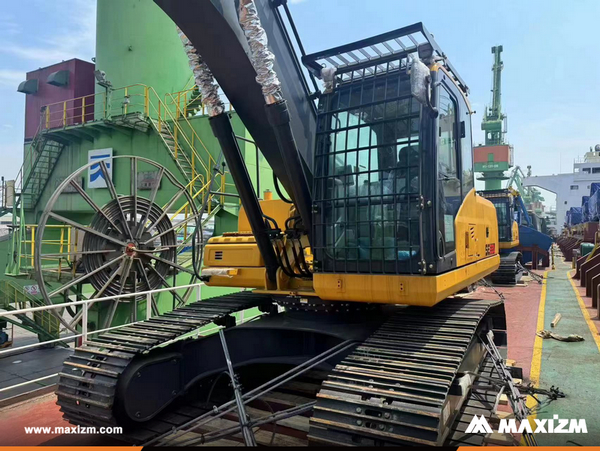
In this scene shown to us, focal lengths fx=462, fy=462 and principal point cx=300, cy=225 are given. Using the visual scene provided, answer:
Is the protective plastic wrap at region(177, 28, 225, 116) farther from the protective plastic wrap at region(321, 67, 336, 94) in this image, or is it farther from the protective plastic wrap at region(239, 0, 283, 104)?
the protective plastic wrap at region(321, 67, 336, 94)

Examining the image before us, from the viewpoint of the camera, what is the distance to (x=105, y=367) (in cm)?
416

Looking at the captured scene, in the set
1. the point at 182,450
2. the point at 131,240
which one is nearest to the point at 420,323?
the point at 182,450

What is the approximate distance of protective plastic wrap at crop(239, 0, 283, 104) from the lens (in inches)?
151

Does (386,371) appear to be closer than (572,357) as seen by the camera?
Yes

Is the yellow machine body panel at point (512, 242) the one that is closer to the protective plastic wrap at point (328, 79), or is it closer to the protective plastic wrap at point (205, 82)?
the protective plastic wrap at point (328, 79)

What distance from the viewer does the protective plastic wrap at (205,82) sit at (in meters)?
4.36

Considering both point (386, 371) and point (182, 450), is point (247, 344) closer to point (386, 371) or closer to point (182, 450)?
point (182, 450)

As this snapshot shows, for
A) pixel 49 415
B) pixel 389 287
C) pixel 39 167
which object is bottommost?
pixel 49 415

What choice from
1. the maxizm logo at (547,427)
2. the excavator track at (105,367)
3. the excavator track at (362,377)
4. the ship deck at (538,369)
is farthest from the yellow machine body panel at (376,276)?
the ship deck at (538,369)

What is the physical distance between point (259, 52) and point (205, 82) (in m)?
0.78

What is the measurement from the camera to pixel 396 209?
395 cm

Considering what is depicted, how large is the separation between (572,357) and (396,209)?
5122 mm

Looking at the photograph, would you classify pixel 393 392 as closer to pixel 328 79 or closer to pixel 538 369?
pixel 328 79

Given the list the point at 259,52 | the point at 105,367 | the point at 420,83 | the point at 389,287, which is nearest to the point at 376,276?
the point at 389,287
